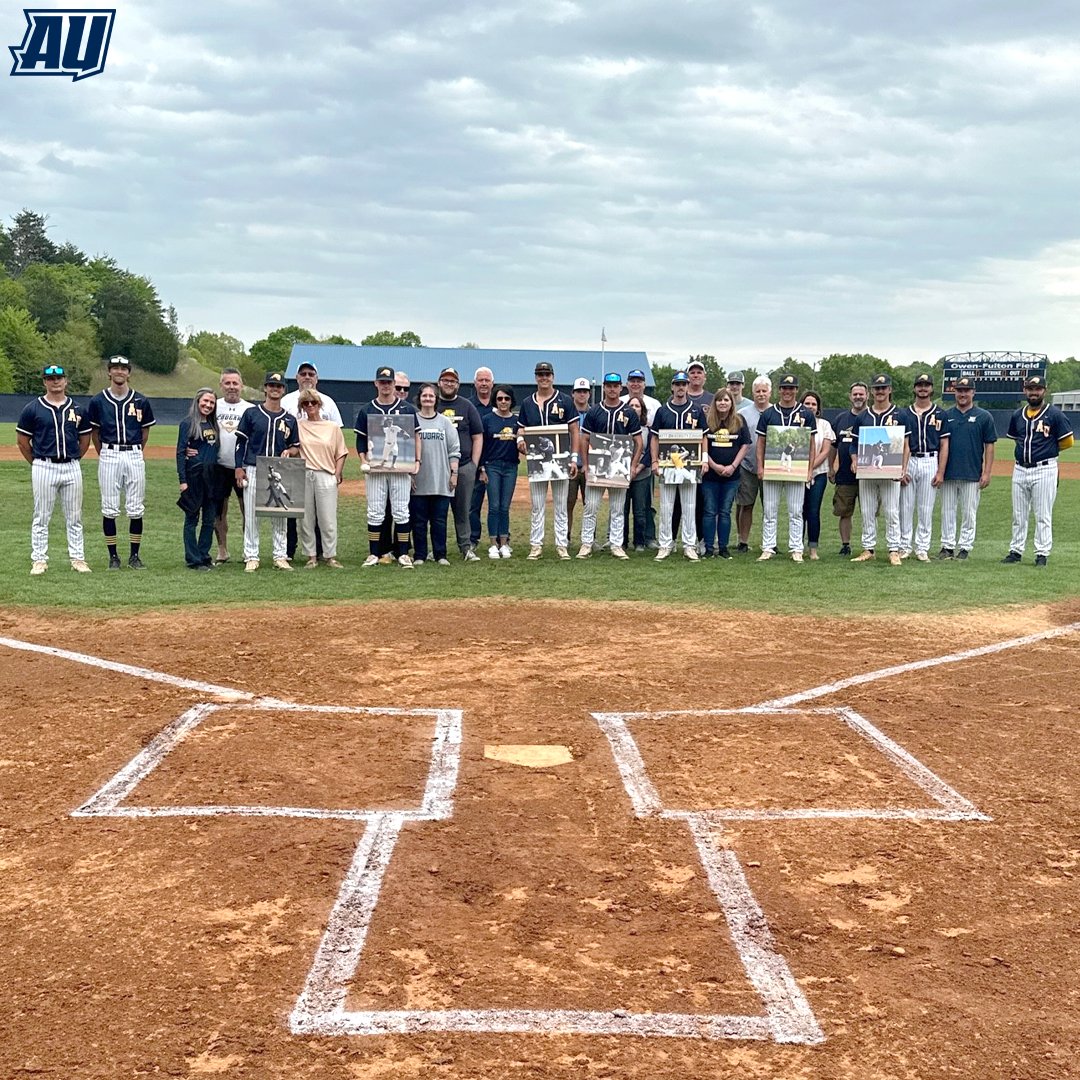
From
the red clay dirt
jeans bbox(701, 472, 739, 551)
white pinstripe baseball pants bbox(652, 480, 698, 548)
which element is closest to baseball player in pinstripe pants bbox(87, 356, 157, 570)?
the red clay dirt

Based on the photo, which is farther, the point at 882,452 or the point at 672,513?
the point at 672,513

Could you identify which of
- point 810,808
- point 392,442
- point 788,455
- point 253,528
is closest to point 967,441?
point 788,455

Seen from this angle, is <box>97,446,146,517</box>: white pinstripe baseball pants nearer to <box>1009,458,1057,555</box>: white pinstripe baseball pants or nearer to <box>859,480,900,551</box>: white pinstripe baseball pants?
<box>859,480,900,551</box>: white pinstripe baseball pants

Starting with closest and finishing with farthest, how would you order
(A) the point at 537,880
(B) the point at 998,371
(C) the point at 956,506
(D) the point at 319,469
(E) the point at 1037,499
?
(A) the point at 537,880, (D) the point at 319,469, (E) the point at 1037,499, (C) the point at 956,506, (B) the point at 998,371

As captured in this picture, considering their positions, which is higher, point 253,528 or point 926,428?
point 926,428

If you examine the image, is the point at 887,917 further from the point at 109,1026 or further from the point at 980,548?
the point at 980,548

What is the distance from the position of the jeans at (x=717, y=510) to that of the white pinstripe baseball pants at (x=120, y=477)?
6.23 metres

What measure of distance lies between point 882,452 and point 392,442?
5506mm

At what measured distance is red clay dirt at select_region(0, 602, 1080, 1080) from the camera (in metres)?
3.08

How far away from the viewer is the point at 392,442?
1143 cm

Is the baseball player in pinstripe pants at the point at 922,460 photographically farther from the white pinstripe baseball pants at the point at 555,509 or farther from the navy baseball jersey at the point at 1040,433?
the white pinstripe baseball pants at the point at 555,509

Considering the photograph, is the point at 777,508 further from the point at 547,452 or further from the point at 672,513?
the point at 547,452

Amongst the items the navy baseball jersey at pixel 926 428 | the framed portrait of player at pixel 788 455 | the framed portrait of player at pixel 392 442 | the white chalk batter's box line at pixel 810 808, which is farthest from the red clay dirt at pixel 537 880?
the navy baseball jersey at pixel 926 428

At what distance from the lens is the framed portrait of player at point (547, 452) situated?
12.0m
